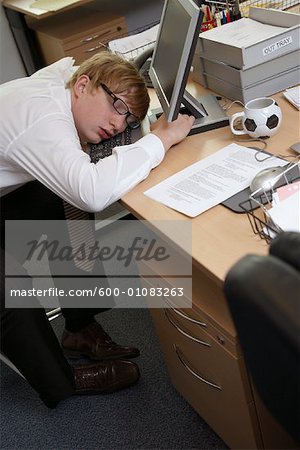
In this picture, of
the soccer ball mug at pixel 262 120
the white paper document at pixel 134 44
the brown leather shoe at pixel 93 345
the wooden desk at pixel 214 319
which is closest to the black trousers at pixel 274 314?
the wooden desk at pixel 214 319

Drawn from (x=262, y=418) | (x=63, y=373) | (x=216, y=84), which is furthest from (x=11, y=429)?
(x=216, y=84)

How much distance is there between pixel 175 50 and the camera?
142 cm

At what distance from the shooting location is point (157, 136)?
4.71 feet

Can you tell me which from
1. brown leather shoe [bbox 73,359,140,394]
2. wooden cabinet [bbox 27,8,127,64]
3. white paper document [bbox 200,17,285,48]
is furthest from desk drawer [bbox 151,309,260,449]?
wooden cabinet [bbox 27,8,127,64]

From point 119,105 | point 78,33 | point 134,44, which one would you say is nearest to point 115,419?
point 119,105

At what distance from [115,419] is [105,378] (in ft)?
0.47

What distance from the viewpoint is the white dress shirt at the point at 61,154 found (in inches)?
51.2

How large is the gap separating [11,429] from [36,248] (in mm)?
622

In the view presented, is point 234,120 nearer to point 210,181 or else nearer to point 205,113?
Result: point 205,113

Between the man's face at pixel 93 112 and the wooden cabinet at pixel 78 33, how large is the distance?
1.09 meters

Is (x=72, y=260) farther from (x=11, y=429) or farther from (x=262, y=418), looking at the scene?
(x=262, y=418)

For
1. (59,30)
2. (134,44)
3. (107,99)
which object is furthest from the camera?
(59,30)

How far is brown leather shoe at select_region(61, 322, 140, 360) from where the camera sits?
1903mm

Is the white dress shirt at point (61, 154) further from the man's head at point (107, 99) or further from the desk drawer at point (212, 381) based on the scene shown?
the desk drawer at point (212, 381)
